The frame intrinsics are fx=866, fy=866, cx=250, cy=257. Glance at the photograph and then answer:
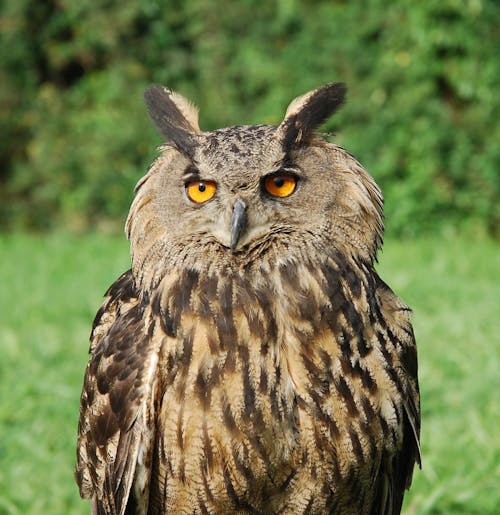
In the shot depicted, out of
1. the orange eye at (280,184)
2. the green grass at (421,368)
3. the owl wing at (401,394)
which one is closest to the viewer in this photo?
the orange eye at (280,184)

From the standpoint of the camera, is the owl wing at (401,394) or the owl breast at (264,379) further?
the owl wing at (401,394)

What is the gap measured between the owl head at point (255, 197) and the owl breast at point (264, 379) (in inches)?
→ 2.6

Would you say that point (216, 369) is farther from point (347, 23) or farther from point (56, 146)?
point (56, 146)

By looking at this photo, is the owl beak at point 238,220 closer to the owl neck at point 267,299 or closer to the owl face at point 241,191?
the owl face at point 241,191

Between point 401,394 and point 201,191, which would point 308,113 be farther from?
point 401,394

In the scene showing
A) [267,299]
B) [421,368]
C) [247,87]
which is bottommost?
[267,299]

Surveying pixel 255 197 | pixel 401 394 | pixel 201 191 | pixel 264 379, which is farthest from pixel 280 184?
pixel 401 394

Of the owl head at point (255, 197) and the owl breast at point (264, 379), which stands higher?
the owl head at point (255, 197)

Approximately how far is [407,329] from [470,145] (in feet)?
24.4

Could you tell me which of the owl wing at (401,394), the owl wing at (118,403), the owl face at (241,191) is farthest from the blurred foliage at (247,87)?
the owl face at (241,191)

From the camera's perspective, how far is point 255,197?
212 centimetres

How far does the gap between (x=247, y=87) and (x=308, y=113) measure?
852cm

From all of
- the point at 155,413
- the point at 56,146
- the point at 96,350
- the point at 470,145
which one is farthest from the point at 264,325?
the point at 56,146

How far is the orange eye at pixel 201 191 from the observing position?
2.17m
